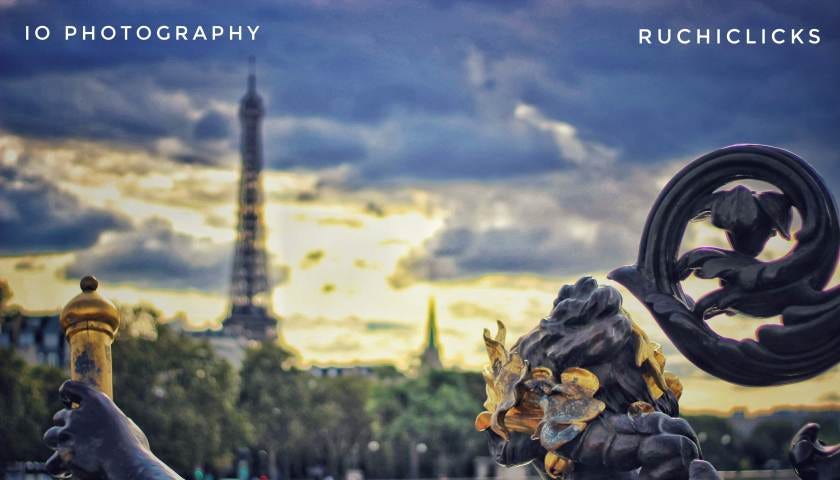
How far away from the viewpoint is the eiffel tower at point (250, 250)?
135875 millimetres

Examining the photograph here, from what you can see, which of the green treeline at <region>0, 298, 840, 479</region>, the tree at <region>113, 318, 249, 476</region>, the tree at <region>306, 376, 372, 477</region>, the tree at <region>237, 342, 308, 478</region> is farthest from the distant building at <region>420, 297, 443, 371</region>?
the tree at <region>113, 318, 249, 476</region>

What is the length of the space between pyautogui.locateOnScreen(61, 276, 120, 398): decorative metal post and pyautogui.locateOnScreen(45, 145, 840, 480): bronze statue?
18 centimetres

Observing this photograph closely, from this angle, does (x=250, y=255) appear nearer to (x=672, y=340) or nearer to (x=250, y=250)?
(x=250, y=250)

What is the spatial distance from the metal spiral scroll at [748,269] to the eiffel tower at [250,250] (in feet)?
418

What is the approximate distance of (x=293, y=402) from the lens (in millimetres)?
107812

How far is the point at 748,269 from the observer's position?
18.5ft

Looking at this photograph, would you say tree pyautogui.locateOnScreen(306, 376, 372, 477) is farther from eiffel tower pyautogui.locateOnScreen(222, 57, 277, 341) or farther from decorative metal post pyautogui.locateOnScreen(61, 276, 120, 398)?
decorative metal post pyautogui.locateOnScreen(61, 276, 120, 398)

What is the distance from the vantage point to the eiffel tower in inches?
5349

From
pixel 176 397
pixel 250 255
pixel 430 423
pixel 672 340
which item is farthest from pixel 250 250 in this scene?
pixel 672 340

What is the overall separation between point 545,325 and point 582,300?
126mm

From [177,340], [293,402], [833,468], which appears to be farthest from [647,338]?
[293,402]

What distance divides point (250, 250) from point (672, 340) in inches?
5234

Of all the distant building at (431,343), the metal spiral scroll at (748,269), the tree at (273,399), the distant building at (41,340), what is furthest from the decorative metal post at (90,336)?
the distant building at (431,343)

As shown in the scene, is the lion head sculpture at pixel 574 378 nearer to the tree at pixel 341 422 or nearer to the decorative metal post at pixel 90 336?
the decorative metal post at pixel 90 336
